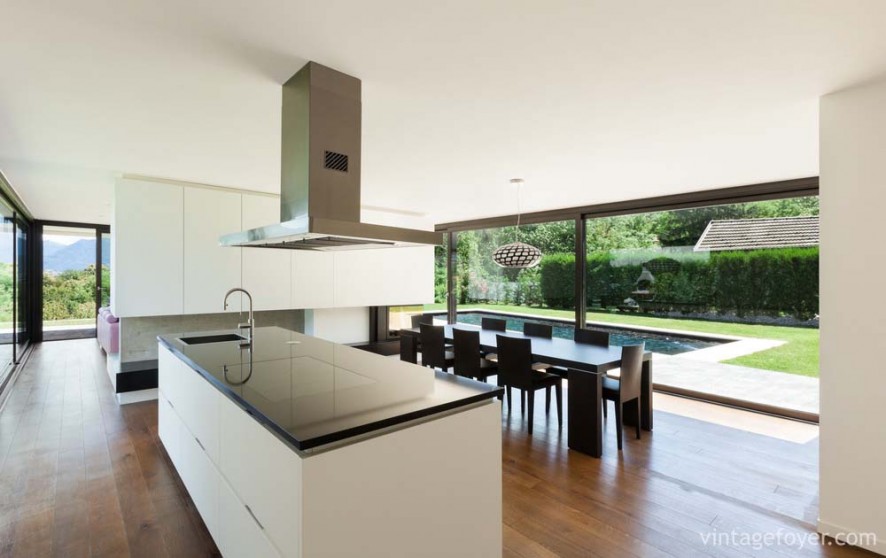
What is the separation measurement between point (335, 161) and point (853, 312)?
2.84 m

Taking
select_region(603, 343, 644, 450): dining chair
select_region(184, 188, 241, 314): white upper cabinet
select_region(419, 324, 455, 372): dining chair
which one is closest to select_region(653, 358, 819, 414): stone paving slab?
select_region(603, 343, 644, 450): dining chair

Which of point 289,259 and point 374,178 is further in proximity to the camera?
point 289,259

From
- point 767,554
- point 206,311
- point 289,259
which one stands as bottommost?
point 767,554

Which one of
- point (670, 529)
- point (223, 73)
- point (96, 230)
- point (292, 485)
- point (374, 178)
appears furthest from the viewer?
point (96, 230)

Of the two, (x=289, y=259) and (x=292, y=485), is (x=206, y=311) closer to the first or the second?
(x=289, y=259)

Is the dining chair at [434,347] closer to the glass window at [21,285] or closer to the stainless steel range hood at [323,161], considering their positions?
the stainless steel range hood at [323,161]

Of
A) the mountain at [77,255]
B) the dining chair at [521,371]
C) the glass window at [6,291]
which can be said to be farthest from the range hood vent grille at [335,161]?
the mountain at [77,255]

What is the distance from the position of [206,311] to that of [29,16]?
3495mm

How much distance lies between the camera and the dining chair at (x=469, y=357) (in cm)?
426

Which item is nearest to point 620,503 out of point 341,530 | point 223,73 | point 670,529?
point 670,529

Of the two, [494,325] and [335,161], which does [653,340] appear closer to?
[494,325]

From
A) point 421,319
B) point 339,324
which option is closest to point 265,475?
point 421,319

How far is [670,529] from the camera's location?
7.79 feet

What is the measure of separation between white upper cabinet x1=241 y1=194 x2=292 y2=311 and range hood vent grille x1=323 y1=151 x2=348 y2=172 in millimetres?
3026
